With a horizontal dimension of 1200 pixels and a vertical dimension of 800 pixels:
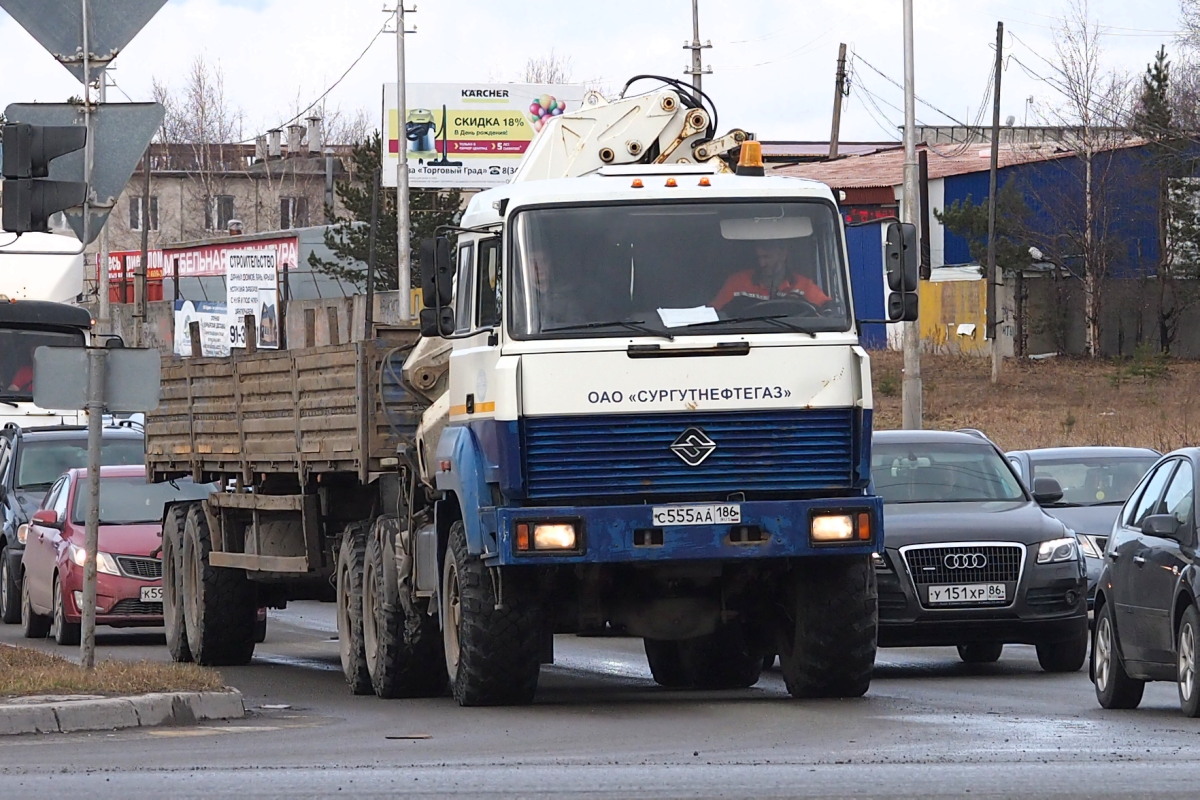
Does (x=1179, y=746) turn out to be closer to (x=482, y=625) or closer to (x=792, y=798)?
(x=792, y=798)

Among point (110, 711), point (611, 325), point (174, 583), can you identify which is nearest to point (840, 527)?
point (611, 325)

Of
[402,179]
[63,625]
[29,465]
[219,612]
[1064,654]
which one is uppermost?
[402,179]

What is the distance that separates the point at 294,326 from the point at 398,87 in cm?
1173

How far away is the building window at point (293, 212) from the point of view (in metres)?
111

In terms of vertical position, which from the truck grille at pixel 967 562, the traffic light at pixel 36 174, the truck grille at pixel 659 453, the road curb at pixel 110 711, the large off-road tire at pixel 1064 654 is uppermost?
the traffic light at pixel 36 174

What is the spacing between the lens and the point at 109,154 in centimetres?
1284

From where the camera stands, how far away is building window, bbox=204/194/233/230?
109 m

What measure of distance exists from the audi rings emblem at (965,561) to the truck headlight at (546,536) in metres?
4.25

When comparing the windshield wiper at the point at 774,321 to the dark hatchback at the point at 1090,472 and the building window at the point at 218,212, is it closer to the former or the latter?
the dark hatchback at the point at 1090,472

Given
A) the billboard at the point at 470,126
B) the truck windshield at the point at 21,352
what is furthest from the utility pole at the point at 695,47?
the truck windshield at the point at 21,352

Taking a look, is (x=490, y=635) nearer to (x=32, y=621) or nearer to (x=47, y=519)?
(x=47, y=519)

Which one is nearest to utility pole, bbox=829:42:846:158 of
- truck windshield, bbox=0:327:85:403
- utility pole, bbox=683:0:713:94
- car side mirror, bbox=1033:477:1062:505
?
utility pole, bbox=683:0:713:94

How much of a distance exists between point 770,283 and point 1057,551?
13.8ft

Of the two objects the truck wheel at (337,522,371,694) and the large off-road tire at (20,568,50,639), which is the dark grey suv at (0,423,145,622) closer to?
the large off-road tire at (20,568,50,639)
